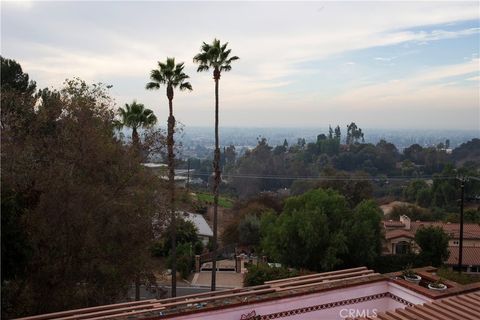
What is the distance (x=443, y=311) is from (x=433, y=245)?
61.8 feet

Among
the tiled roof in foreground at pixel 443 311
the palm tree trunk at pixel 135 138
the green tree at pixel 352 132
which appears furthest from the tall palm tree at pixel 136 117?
the green tree at pixel 352 132

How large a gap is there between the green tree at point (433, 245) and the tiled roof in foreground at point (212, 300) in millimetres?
16710

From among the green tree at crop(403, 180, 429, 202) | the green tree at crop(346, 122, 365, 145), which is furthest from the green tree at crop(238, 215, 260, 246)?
Result: the green tree at crop(346, 122, 365, 145)

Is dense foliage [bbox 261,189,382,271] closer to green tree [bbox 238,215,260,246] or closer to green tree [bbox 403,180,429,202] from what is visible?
green tree [bbox 238,215,260,246]

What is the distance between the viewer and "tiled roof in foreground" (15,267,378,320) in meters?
7.02

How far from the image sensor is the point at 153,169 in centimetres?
1470

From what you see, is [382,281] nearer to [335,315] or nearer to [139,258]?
[335,315]

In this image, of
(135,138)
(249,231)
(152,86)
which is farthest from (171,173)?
(249,231)

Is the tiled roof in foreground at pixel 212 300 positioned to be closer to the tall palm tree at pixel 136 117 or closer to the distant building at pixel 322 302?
the distant building at pixel 322 302

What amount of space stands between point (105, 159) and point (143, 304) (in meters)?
5.27

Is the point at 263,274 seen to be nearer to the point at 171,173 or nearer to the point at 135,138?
the point at 171,173

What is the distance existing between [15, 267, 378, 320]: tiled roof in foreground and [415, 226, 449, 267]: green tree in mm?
16710

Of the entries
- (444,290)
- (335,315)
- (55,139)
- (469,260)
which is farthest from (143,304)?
(469,260)

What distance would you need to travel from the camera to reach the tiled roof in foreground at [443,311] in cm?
637
